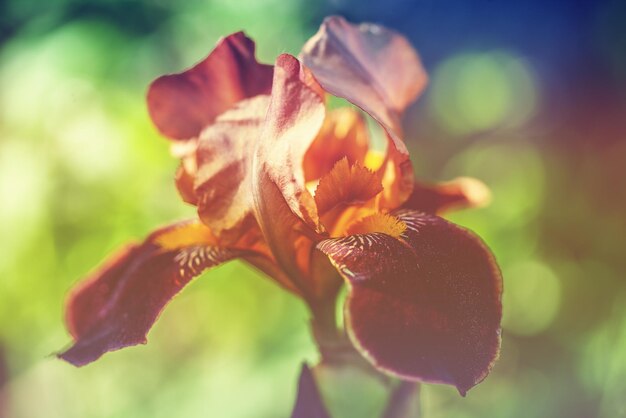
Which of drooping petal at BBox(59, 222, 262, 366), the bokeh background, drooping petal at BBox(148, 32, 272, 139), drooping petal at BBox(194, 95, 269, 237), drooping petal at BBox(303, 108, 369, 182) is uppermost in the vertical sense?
drooping petal at BBox(148, 32, 272, 139)

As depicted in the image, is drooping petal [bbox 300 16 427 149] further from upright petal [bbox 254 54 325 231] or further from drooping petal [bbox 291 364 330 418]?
drooping petal [bbox 291 364 330 418]

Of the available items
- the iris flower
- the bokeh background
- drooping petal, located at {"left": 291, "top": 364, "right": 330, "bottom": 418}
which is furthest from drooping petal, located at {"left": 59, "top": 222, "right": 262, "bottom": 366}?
the bokeh background

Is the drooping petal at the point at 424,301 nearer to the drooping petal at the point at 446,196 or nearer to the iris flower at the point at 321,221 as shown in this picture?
the iris flower at the point at 321,221

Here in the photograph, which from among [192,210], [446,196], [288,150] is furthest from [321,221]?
[192,210]

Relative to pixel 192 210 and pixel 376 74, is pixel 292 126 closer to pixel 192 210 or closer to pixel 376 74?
pixel 376 74

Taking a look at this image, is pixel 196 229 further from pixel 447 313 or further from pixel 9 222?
pixel 9 222

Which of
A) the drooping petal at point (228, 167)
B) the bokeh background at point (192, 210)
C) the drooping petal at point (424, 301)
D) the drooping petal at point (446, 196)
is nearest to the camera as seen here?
the drooping petal at point (424, 301)

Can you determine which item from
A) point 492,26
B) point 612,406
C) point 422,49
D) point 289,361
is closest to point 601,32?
point 492,26

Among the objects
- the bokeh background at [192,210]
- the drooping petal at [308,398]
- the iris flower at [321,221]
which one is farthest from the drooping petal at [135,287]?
the bokeh background at [192,210]
